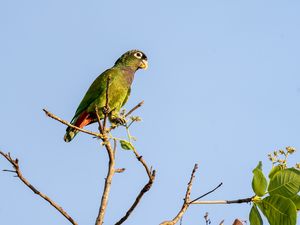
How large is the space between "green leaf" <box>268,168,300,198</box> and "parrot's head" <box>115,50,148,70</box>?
5960 mm

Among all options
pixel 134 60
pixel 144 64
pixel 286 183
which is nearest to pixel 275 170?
pixel 286 183

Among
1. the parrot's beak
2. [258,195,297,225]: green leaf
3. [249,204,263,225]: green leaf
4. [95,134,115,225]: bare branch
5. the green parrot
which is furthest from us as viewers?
the parrot's beak

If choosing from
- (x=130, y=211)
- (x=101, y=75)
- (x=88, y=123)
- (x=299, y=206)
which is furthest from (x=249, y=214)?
(x=101, y=75)

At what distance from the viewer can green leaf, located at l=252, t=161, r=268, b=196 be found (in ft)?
8.55

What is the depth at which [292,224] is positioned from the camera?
2.50 meters

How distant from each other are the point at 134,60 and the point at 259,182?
6.17 metres

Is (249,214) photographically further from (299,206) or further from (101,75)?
(101,75)

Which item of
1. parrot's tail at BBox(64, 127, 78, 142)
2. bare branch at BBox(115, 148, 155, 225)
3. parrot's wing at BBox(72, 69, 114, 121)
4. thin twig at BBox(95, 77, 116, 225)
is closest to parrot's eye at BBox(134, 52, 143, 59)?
parrot's wing at BBox(72, 69, 114, 121)

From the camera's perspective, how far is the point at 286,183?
2580 millimetres

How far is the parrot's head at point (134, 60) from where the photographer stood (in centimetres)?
848

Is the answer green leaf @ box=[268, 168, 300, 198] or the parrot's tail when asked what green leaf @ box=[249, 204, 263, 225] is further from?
the parrot's tail

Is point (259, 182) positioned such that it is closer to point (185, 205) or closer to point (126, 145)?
point (185, 205)

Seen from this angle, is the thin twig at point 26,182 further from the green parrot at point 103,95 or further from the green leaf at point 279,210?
the green parrot at point 103,95

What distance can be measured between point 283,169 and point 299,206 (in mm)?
217
